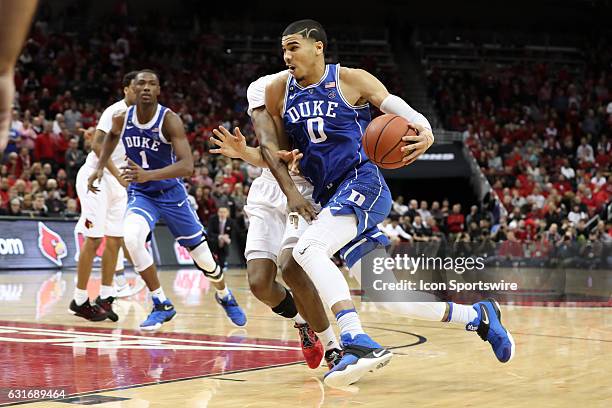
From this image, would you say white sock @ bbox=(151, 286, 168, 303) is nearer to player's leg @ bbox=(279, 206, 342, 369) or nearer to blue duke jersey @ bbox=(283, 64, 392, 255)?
player's leg @ bbox=(279, 206, 342, 369)

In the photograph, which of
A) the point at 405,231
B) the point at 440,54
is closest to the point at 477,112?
the point at 440,54

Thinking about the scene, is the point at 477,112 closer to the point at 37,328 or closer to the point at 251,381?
the point at 37,328

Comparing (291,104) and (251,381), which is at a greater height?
(291,104)

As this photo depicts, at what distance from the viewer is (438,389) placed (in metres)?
5.08

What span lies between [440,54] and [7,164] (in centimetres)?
1789

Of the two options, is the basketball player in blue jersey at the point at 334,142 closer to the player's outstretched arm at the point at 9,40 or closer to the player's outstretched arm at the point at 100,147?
the player's outstretched arm at the point at 9,40

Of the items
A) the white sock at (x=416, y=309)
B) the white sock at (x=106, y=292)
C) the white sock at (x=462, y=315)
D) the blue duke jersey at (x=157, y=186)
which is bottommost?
the white sock at (x=106, y=292)

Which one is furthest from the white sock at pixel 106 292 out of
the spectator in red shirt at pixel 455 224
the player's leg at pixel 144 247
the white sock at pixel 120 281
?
the spectator in red shirt at pixel 455 224

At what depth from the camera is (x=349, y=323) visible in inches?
199

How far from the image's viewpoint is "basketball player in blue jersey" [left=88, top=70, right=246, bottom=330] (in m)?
8.07

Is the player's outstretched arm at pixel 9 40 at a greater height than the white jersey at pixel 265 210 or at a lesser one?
greater

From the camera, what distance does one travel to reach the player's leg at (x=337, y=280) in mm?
4855

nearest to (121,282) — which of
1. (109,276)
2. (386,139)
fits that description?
(109,276)

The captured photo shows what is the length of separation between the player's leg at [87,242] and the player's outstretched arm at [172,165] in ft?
4.14
